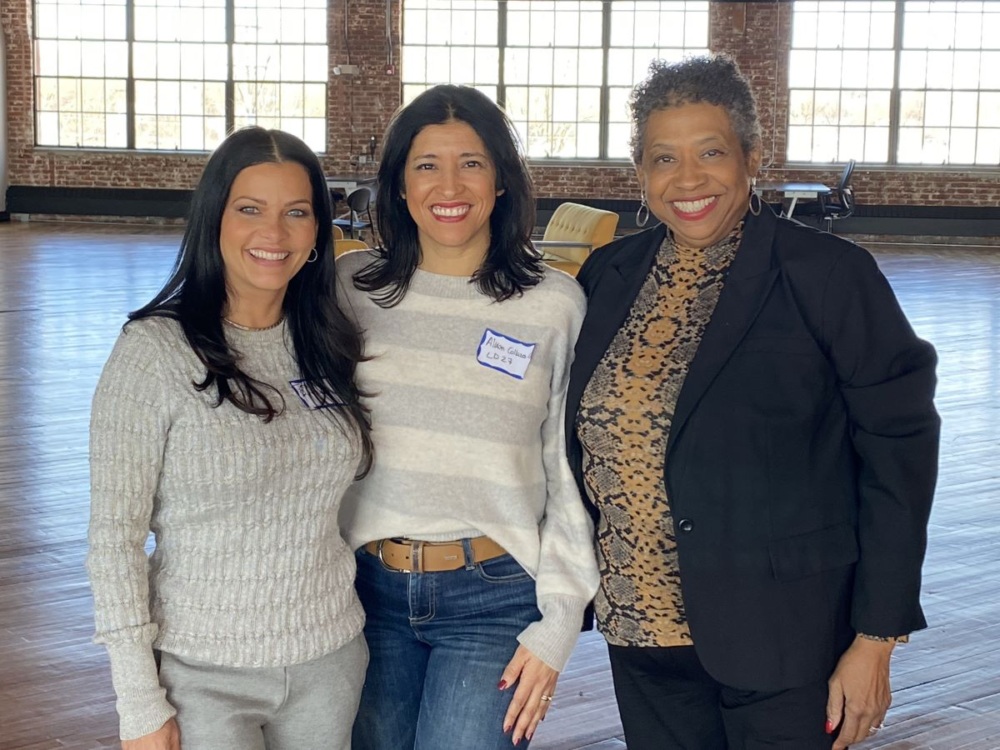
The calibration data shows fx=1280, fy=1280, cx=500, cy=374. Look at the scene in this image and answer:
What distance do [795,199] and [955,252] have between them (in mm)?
2285

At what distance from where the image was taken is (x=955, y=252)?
56.7ft

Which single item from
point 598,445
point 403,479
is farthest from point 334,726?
point 598,445

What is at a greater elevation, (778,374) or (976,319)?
(778,374)

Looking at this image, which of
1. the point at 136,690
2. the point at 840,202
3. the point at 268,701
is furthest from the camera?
the point at 840,202

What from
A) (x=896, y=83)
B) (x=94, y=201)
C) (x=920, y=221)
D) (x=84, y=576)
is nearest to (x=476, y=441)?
Result: (x=84, y=576)

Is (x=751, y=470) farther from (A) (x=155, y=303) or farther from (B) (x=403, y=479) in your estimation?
(A) (x=155, y=303)

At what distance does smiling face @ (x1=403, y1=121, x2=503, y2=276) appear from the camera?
2066 millimetres

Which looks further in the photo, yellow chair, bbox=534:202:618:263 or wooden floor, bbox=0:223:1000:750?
yellow chair, bbox=534:202:618:263

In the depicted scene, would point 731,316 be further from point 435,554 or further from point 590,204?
point 590,204

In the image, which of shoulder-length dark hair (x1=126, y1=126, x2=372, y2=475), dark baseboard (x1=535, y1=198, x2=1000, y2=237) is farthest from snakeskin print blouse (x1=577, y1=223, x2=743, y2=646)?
dark baseboard (x1=535, y1=198, x2=1000, y2=237)

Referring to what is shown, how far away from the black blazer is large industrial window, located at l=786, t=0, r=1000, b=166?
57.8 ft

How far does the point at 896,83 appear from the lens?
61.3 feet

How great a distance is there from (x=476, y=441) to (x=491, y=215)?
0.40 meters

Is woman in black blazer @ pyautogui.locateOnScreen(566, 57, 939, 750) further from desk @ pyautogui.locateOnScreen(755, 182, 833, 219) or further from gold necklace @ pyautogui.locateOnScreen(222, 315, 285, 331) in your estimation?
desk @ pyautogui.locateOnScreen(755, 182, 833, 219)
